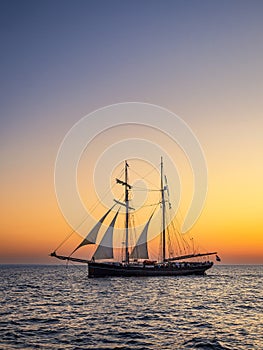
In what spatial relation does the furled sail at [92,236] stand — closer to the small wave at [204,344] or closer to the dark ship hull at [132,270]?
the dark ship hull at [132,270]

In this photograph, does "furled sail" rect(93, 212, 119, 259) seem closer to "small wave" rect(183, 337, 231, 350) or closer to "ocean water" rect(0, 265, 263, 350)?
"ocean water" rect(0, 265, 263, 350)

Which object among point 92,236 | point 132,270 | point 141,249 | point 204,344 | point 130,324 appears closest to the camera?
point 204,344

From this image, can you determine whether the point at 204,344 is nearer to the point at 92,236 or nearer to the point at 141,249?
the point at 92,236

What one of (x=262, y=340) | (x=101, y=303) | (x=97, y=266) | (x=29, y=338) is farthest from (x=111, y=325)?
(x=97, y=266)

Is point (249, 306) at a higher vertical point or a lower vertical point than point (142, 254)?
lower

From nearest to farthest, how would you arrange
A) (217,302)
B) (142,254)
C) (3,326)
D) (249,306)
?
(3,326) → (249,306) → (217,302) → (142,254)

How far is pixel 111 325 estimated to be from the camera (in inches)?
1123

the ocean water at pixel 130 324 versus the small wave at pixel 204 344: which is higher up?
the ocean water at pixel 130 324

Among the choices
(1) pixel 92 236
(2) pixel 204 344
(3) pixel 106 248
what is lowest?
(2) pixel 204 344

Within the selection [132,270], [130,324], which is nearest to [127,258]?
[132,270]

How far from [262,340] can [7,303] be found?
29.2 metres

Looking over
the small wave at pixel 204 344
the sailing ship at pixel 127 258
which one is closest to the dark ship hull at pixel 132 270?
the sailing ship at pixel 127 258

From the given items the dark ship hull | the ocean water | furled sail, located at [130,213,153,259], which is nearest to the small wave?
the ocean water

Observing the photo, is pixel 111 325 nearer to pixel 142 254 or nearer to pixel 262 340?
pixel 262 340
